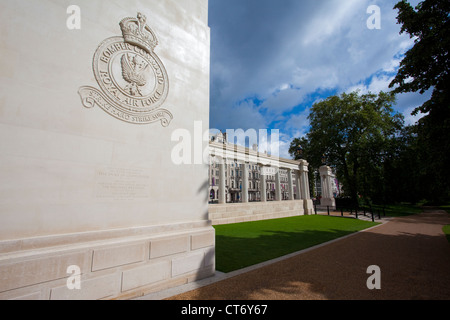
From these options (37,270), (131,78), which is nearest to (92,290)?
(37,270)

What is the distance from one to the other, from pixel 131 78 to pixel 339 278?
22.6 feet

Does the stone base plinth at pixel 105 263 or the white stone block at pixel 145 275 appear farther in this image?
the white stone block at pixel 145 275

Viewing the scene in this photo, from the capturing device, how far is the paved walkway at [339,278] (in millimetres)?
4121

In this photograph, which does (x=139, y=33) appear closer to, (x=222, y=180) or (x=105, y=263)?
(x=105, y=263)

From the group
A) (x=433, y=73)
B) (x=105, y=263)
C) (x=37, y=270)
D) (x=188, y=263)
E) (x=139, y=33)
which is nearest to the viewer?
(x=37, y=270)

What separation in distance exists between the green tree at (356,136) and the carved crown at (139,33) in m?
32.0

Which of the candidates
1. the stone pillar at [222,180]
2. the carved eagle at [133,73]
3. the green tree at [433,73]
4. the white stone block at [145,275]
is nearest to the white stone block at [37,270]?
the white stone block at [145,275]

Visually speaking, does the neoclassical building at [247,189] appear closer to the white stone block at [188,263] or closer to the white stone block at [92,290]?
the white stone block at [188,263]

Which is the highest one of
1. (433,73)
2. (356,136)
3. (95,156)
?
(356,136)

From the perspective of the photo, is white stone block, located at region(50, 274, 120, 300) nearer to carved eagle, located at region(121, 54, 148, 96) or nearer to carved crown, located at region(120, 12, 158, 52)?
carved eagle, located at region(121, 54, 148, 96)

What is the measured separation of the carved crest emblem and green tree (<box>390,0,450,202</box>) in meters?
9.48

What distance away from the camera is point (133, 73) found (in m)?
4.35

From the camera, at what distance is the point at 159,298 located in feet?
12.6
